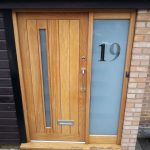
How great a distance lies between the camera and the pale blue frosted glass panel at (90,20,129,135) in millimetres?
3455

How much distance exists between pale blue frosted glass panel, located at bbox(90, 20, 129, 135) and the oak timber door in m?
0.18

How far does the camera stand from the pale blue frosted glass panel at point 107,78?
11.3 feet

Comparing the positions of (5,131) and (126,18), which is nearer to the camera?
(126,18)

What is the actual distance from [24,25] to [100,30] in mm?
1122

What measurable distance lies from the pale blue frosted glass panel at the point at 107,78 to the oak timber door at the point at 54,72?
0.60 ft

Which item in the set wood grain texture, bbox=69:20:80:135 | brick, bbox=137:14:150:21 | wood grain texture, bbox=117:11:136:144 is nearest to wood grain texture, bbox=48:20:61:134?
wood grain texture, bbox=69:20:80:135

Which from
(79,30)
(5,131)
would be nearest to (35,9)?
(79,30)

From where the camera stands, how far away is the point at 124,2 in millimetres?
3117

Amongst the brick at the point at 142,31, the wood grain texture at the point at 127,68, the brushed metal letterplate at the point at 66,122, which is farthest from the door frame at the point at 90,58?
the brushed metal letterplate at the point at 66,122

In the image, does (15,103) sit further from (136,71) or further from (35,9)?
(136,71)

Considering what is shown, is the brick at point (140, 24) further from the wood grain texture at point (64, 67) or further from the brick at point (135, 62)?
the wood grain texture at point (64, 67)

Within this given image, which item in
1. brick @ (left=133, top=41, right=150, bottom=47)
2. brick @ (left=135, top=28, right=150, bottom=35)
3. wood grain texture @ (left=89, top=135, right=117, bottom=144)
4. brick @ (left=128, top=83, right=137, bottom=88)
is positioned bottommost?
wood grain texture @ (left=89, top=135, right=117, bottom=144)

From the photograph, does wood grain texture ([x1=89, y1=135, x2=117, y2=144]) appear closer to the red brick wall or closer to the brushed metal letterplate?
the red brick wall

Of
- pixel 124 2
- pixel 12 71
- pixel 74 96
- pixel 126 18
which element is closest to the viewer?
pixel 124 2
